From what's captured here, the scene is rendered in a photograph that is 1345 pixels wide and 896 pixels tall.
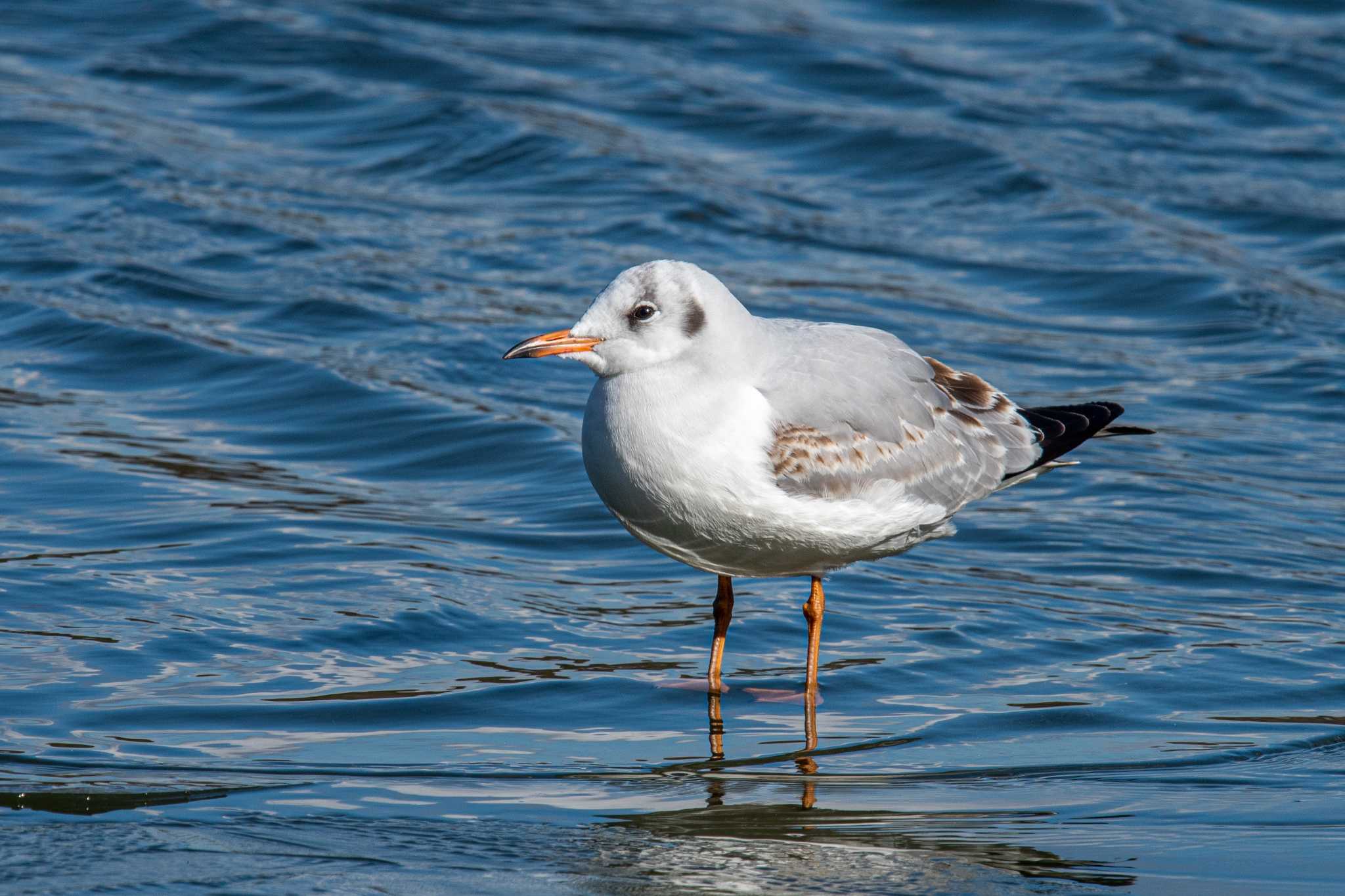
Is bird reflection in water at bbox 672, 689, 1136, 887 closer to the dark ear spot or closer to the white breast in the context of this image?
the white breast

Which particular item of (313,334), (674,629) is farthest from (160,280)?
(674,629)

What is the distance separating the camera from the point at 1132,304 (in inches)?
476

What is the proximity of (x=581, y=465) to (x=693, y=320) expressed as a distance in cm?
312

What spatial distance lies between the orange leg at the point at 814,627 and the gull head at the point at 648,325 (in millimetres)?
1155

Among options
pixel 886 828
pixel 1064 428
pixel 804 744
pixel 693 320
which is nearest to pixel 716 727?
pixel 804 744

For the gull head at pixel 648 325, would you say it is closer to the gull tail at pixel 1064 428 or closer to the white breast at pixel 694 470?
the white breast at pixel 694 470

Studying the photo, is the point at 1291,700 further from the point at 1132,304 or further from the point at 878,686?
the point at 1132,304

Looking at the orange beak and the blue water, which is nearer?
the blue water

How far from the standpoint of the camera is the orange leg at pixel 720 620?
6.54 meters

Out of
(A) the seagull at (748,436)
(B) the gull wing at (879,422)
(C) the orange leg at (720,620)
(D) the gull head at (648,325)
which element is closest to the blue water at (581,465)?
(C) the orange leg at (720,620)

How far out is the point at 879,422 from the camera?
6543 mm

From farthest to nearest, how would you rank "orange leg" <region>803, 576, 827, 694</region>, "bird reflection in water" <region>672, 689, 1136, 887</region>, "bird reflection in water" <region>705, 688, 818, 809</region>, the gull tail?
1. the gull tail
2. "orange leg" <region>803, 576, 827, 694</region>
3. "bird reflection in water" <region>705, 688, 818, 809</region>
4. "bird reflection in water" <region>672, 689, 1136, 887</region>

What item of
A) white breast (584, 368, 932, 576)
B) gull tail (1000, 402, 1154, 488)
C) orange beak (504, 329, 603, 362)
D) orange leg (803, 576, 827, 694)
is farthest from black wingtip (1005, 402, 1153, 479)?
orange beak (504, 329, 603, 362)

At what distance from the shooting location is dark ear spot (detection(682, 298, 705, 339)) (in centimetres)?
594
